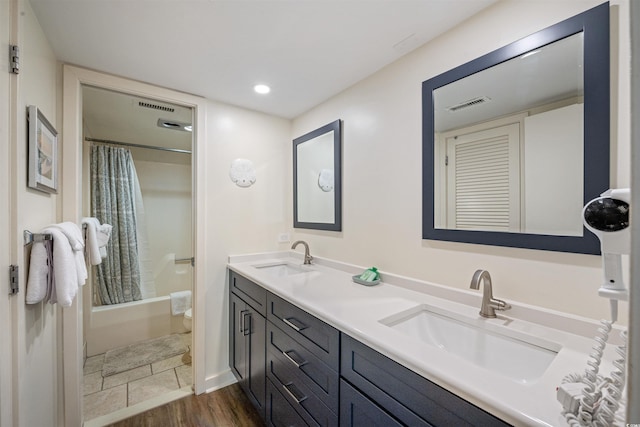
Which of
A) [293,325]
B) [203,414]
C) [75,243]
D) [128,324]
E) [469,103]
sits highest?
[469,103]

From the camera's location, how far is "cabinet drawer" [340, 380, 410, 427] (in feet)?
2.86

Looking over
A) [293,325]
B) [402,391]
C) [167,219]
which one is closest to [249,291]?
[293,325]

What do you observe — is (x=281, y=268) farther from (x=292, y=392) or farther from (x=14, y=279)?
(x=14, y=279)

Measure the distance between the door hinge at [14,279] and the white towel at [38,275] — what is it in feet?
0.23

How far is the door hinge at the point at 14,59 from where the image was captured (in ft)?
3.17

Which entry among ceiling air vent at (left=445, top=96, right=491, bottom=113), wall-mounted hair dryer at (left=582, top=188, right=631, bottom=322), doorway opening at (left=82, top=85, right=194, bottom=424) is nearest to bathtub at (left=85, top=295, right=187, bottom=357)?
doorway opening at (left=82, top=85, right=194, bottom=424)

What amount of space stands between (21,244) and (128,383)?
1682mm

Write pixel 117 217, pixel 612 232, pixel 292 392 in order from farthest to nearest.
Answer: pixel 117 217 < pixel 292 392 < pixel 612 232

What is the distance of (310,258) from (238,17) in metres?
1.60

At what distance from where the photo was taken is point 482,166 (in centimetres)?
121

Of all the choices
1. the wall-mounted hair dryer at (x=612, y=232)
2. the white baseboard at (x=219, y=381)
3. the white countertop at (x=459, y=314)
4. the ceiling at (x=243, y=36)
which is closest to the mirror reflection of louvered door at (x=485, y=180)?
the white countertop at (x=459, y=314)

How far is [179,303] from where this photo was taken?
2.88m

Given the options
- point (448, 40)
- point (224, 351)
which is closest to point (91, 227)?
point (224, 351)

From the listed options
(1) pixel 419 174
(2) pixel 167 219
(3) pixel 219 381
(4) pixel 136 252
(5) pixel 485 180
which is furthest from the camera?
(2) pixel 167 219
